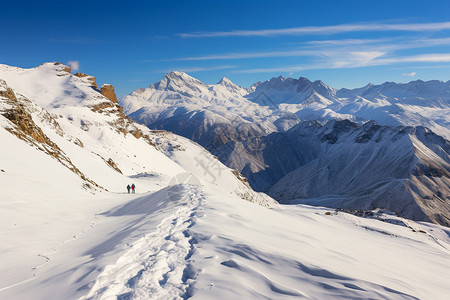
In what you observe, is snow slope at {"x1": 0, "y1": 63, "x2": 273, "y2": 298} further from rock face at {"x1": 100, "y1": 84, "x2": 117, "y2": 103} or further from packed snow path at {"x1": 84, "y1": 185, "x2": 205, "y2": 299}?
rock face at {"x1": 100, "y1": 84, "x2": 117, "y2": 103}

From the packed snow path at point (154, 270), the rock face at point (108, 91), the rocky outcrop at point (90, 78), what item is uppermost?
the rocky outcrop at point (90, 78)

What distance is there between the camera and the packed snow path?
4.81 meters

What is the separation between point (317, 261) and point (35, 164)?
2255cm

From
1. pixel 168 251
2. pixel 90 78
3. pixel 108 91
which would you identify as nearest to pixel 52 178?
pixel 168 251

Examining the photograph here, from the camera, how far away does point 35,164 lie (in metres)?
20.4

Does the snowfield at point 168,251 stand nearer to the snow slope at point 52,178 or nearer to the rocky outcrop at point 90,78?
the snow slope at point 52,178

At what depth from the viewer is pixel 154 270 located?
568cm

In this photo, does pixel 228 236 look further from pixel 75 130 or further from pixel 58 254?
pixel 75 130

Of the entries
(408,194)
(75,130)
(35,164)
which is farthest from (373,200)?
(35,164)

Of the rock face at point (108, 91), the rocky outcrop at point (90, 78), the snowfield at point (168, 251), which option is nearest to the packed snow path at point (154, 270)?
the snowfield at point (168, 251)

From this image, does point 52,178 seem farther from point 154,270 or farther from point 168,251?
point 154,270

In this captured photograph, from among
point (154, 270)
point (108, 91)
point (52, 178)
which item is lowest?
point (154, 270)

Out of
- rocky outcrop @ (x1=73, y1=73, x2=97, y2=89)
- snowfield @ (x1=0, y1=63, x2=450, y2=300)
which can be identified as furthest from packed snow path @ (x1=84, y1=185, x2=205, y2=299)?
rocky outcrop @ (x1=73, y1=73, x2=97, y2=89)

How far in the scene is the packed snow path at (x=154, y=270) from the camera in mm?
4809
